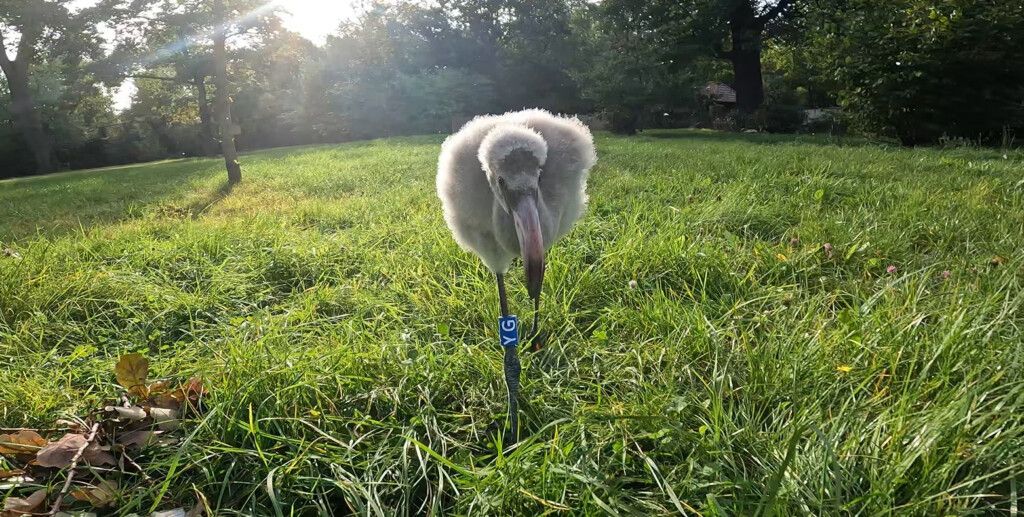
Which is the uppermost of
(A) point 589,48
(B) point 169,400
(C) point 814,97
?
(A) point 589,48

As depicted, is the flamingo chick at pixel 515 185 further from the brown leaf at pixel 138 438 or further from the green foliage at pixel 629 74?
the green foliage at pixel 629 74

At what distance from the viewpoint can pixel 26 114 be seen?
61.3 ft

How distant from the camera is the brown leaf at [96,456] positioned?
151cm

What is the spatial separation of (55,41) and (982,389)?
22.8 meters

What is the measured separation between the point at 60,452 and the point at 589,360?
1791 mm

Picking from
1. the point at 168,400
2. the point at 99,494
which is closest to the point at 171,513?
the point at 99,494

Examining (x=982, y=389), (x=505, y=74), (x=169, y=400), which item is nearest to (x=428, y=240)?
(x=169, y=400)

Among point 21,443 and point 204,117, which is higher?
point 204,117

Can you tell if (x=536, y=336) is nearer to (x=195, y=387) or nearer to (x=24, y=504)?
(x=195, y=387)

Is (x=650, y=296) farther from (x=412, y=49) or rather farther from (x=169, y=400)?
(x=412, y=49)

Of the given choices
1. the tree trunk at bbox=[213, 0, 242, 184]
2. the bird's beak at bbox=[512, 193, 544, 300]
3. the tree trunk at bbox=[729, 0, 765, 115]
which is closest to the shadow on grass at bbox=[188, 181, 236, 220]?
the tree trunk at bbox=[213, 0, 242, 184]

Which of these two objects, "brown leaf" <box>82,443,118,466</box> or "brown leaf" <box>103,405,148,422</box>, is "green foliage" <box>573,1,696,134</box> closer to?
"brown leaf" <box>103,405,148,422</box>

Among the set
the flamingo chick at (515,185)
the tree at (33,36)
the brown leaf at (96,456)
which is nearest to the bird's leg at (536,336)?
the flamingo chick at (515,185)

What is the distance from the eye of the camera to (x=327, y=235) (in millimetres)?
4039
